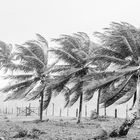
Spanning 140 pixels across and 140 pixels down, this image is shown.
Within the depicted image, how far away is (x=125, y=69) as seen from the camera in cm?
2570

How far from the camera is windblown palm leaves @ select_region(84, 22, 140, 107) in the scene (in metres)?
26.3

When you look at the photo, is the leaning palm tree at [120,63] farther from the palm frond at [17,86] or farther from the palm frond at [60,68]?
the palm frond at [17,86]

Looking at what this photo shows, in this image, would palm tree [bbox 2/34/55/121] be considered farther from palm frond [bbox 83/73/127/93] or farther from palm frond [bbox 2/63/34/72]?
palm frond [bbox 83/73/127/93]

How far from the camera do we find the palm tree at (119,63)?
26359mm

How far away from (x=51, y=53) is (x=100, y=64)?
15.6ft

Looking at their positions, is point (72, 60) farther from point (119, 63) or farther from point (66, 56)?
point (119, 63)

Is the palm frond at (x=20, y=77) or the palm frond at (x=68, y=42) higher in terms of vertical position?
the palm frond at (x=68, y=42)

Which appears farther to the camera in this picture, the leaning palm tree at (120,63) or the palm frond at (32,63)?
the palm frond at (32,63)

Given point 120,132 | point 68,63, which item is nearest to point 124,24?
point 68,63

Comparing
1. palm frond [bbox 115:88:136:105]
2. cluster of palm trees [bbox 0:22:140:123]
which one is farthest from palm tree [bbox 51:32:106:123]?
palm frond [bbox 115:88:136:105]

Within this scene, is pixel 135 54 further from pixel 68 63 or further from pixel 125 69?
pixel 68 63

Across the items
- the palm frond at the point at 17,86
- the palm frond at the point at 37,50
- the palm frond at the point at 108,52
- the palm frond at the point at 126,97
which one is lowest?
the palm frond at the point at 126,97

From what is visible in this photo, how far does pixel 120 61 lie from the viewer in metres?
27.3

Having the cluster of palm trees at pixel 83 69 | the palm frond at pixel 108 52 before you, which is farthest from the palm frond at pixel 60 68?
the palm frond at pixel 108 52
